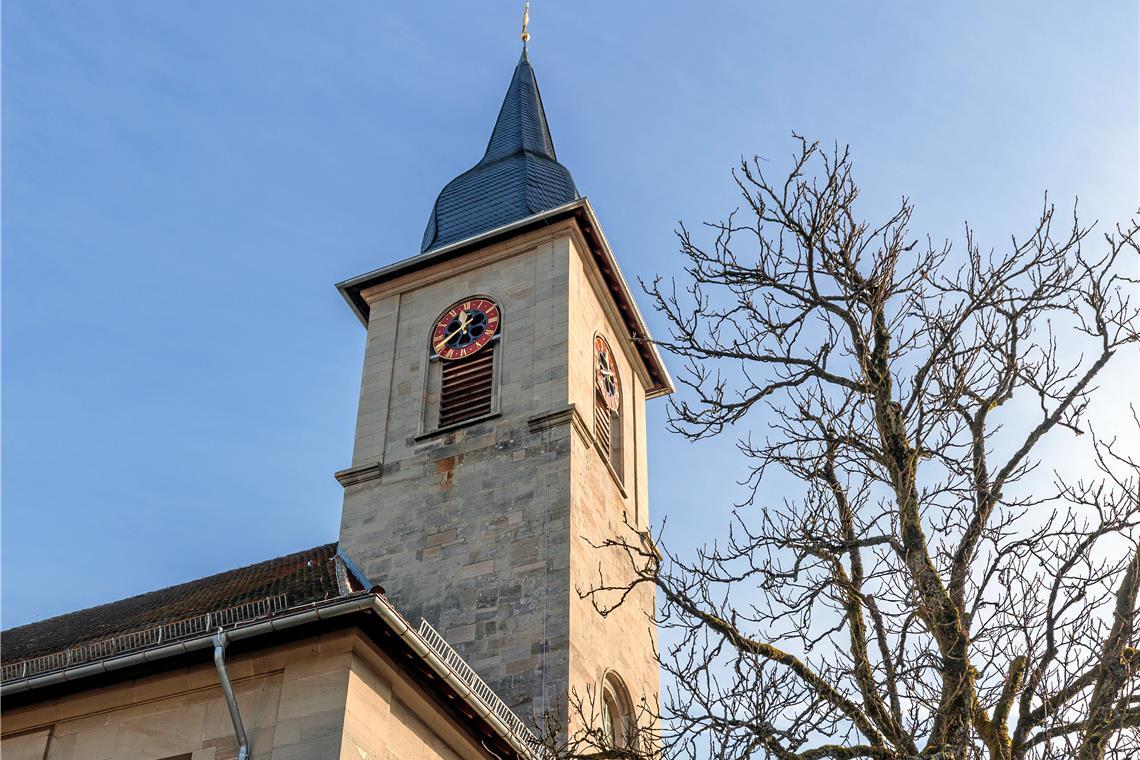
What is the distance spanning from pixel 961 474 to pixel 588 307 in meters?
15.0

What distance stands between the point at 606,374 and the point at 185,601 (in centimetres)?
939

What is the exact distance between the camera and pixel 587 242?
2544 cm

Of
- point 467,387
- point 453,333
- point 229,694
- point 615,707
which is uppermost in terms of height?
point 453,333

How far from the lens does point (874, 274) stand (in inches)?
435

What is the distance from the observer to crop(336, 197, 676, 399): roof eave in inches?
984

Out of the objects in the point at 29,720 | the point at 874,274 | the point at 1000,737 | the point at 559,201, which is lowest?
the point at 1000,737

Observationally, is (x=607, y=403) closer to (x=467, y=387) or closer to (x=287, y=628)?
(x=467, y=387)

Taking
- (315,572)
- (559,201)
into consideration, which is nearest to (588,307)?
(559,201)

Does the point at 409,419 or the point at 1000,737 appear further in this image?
the point at 409,419

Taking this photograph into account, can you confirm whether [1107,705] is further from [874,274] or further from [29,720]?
[29,720]

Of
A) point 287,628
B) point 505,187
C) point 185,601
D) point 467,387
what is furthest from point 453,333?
point 287,628

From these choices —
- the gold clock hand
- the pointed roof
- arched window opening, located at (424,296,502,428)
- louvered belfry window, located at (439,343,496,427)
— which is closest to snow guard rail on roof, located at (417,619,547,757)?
arched window opening, located at (424,296,502,428)

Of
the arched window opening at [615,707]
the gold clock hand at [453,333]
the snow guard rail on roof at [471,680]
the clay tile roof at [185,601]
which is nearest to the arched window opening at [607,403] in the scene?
the gold clock hand at [453,333]

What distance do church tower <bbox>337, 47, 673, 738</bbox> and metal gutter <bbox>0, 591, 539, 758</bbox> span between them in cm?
492
